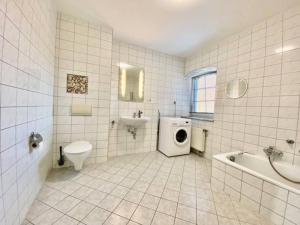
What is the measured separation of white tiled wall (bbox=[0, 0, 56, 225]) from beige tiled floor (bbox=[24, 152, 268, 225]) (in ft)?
0.86

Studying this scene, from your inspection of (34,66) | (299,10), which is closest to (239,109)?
(299,10)

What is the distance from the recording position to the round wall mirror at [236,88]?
7.32ft

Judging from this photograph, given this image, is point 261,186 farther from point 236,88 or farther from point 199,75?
point 199,75

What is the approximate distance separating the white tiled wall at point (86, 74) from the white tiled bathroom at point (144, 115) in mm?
17

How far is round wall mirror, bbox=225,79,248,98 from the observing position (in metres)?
2.23

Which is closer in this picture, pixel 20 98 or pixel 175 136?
pixel 20 98

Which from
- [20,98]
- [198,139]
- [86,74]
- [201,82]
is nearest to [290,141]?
[198,139]

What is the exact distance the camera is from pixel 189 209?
1442 millimetres

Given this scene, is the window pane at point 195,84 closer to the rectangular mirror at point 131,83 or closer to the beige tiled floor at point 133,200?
the rectangular mirror at point 131,83

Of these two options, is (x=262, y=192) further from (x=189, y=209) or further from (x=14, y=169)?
(x=14, y=169)

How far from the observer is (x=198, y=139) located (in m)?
3.00

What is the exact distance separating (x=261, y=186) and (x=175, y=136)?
5.29ft

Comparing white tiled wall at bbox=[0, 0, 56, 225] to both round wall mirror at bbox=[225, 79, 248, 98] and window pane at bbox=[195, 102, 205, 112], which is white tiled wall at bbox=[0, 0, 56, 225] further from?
window pane at bbox=[195, 102, 205, 112]

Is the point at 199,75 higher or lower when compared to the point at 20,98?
higher
